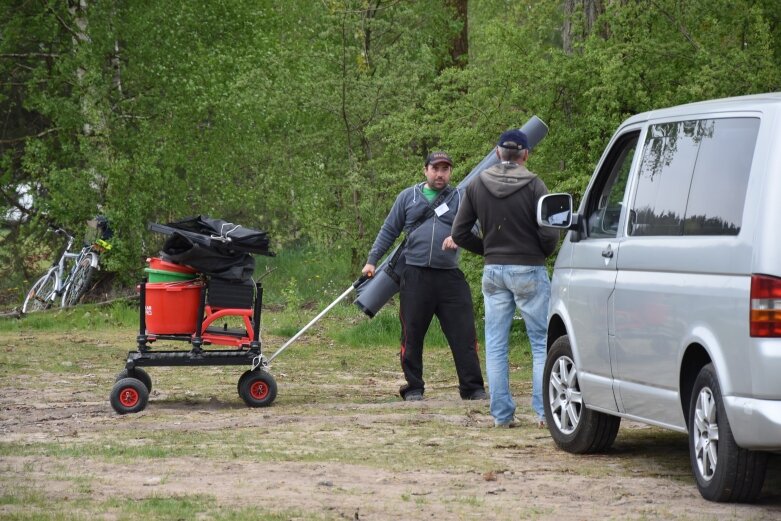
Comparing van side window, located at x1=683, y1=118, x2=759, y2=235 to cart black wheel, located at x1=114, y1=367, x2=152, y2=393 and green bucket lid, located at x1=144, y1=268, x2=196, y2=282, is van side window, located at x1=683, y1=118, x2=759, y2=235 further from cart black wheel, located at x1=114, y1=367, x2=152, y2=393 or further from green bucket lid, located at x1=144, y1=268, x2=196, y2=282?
cart black wheel, located at x1=114, y1=367, x2=152, y2=393

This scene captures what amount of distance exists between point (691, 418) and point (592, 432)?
1.63 metres

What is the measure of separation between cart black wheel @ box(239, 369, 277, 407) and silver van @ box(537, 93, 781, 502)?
3533 millimetres

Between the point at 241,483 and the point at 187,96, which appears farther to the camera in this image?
the point at 187,96

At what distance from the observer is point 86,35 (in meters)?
24.9

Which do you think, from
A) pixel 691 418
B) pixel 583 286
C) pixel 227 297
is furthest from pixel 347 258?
pixel 691 418

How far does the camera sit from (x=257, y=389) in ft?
40.0

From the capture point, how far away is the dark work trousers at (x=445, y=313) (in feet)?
40.4

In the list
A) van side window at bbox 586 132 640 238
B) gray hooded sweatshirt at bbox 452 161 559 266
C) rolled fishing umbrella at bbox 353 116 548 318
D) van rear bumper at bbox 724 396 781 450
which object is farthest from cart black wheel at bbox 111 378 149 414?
van rear bumper at bbox 724 396 781 450

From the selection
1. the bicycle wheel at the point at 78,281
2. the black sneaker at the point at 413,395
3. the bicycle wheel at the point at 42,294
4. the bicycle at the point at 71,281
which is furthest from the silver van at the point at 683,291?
the bicycle wheel at the point at 42,294

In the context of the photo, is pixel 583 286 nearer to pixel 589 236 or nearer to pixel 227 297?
pixel 589 236

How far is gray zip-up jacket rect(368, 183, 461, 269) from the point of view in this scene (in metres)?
12.2

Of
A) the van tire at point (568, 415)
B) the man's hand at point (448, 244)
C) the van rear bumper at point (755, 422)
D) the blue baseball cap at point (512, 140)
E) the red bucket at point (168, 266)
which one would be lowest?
the van tire at point (568, 415)

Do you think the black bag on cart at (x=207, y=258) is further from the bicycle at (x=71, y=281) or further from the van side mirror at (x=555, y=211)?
the bicycle at (x=71, y=281)

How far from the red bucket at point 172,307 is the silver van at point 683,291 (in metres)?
3.77
